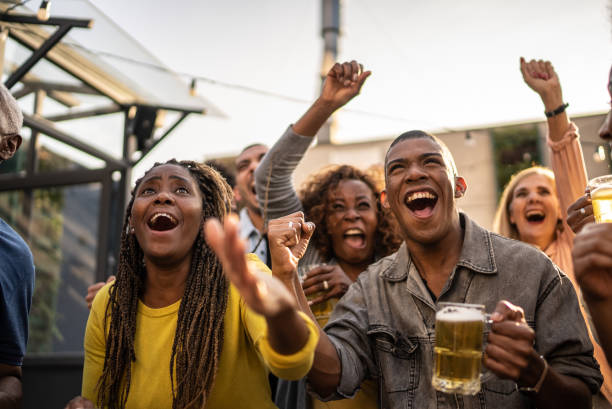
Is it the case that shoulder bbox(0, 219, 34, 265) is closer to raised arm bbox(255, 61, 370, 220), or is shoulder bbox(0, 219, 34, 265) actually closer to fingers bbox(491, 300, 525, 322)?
raised arm bbox(255, 61, 370, 220)

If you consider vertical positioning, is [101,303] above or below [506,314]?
below

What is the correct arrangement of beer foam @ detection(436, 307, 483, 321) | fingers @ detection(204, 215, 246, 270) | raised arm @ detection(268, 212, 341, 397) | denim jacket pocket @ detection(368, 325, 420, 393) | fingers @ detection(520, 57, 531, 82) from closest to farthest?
fingers @ detection(204, 215, 246, 270) → beer foam @ detection(436, 307, 483, 321) → raised arm @ detection(268, 212, 341, 397) → denim jacket pocket @ detection(368, 325, 420, 393) → fingers @ detection(520, 57, 531, 82)

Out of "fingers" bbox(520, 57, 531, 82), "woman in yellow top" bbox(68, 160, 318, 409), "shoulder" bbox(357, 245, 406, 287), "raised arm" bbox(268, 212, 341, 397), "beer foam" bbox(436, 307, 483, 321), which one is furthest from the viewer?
"fingers" bbox(520, 57, 531, 82)

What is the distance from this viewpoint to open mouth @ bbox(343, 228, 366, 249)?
358 centimetres

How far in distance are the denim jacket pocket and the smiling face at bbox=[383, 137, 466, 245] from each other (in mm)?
496

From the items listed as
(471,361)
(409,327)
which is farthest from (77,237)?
(471,361)

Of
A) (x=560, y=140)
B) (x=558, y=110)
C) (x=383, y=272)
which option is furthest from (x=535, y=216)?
(x=383, y=272)

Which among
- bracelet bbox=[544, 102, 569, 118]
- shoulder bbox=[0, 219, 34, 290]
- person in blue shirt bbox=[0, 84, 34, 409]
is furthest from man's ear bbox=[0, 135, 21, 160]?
bracelet bbox=[544, 102, 569, 118]

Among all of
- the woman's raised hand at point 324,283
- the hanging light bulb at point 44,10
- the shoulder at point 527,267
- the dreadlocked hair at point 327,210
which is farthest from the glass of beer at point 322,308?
the hanging light bulb at point 44,10

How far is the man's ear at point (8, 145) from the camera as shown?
2761mm

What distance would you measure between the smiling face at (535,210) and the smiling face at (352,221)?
114 cm

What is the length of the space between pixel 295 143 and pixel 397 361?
5.29ft

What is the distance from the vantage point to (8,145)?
2.81 m

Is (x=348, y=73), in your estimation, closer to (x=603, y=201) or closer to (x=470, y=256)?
(x=470, y=256)
